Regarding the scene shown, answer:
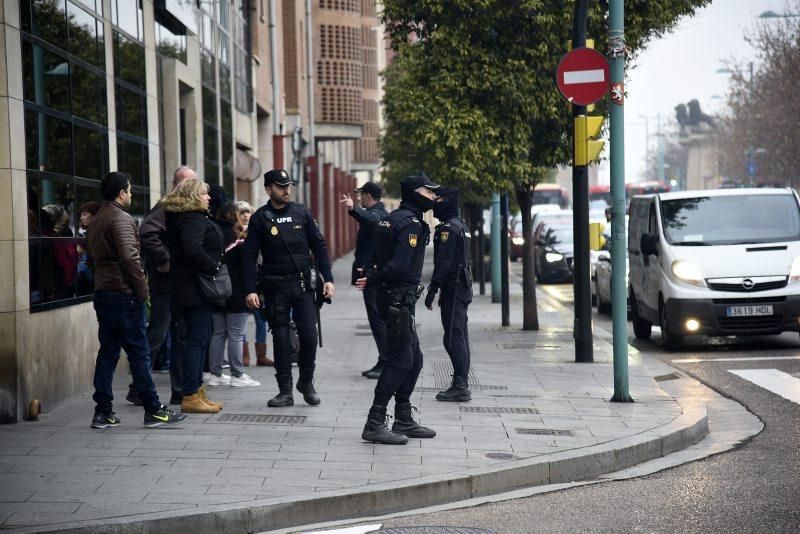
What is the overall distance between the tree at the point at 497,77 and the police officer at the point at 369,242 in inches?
187

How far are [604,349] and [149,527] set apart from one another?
9515 millimetres

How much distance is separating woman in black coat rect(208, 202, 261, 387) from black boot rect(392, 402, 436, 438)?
3226 mm

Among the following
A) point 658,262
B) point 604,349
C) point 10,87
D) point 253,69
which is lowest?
point 604,349

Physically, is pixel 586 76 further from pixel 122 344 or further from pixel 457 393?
pixel 122 344

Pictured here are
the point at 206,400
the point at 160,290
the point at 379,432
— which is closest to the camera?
the point at 379,432

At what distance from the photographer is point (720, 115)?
90.7 meters

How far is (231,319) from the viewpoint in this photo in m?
12.1

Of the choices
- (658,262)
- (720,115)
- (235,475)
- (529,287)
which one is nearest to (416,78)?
(529,287)

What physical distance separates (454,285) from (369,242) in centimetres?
174

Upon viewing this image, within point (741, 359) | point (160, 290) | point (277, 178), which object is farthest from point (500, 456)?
point (741, 359)

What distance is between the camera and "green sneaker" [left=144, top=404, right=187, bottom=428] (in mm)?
9117

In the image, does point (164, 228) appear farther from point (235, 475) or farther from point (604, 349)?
point (604, 349)

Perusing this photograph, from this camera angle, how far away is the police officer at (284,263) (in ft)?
32.7

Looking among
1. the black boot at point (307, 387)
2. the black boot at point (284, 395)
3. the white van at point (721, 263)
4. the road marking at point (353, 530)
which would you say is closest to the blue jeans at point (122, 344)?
the black boot at point (284, 395)
